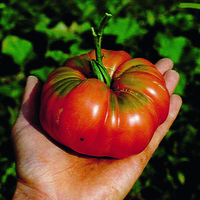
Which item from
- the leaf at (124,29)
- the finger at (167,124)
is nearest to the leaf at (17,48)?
the leaf at (124,29)

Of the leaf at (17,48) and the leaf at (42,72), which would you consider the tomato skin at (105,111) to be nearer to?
the leaf at (42,72)

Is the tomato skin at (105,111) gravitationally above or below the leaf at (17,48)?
above

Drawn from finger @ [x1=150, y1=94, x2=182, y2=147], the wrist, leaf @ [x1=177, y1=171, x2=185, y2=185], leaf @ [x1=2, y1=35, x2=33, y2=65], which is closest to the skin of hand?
the wrist

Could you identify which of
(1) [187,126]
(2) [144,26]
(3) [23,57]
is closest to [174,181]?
(1) [187,126]

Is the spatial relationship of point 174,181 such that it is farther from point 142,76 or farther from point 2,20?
point 2,20

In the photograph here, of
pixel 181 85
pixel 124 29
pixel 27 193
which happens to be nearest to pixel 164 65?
pixel 181 85

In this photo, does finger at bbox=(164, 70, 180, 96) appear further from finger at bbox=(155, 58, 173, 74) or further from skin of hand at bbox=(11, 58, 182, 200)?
skin of hand at bbox=(11, 58, 182, 200)
